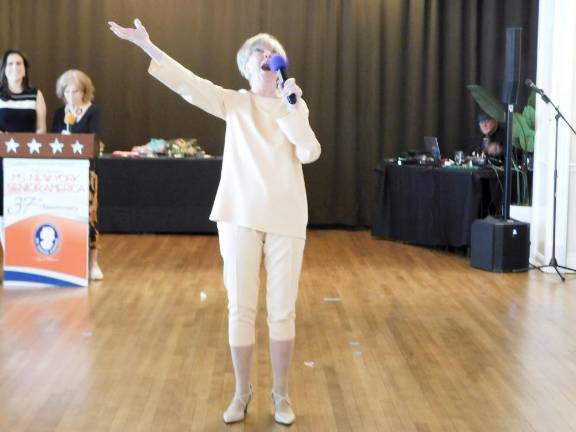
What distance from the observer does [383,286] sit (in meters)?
7.20

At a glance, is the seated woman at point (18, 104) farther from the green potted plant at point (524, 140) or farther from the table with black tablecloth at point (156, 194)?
the green potted plant at point (524, 140)

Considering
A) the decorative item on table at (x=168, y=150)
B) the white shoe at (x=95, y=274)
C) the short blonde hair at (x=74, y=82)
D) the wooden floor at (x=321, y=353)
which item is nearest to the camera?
the wooden floor at (x=321, y=353)

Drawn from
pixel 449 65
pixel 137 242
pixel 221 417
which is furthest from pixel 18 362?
pixel 449 65

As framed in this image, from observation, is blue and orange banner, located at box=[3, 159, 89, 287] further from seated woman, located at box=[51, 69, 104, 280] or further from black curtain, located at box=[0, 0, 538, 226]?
black curtain, located at box=[0, 0, 538, 226]

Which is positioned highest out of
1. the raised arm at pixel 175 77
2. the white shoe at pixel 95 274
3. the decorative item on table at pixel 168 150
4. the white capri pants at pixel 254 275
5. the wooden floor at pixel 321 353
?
the raised arm at pixel 175 77

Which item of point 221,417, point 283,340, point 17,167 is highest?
point 17,167

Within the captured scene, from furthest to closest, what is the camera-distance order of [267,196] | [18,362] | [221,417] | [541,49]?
[541,49] < [18,362] < [221,417] < [267,196]

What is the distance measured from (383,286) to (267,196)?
353 cm

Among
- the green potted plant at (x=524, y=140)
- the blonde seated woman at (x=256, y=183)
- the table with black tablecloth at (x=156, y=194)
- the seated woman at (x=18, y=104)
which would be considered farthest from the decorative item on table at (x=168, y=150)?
the blonde seated woman at (x=256, y=183)

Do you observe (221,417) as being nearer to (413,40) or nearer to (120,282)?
(120,282)

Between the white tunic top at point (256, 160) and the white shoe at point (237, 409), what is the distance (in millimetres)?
729

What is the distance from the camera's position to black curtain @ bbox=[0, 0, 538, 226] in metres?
10.5

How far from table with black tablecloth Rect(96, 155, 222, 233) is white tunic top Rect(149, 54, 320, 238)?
5.94 meters

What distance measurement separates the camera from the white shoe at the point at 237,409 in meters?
4.03
